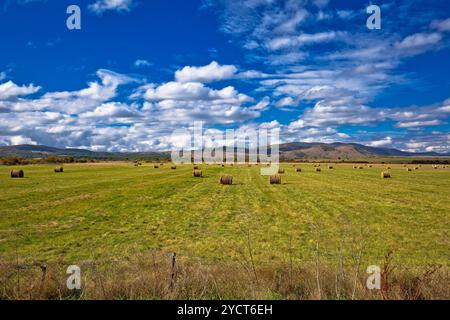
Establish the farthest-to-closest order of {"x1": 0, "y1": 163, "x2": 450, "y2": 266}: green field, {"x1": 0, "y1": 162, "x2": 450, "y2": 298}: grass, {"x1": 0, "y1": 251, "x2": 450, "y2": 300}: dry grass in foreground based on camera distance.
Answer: {"x1": 0, "y1": 163, "x2": 450, "y2": 266}: green field
{"x1": 0, "y1": 162, "x2": 450, "y2": 298}: grass
{"x1": 0, "y1": 251, "x2": 450, "y2": 300}: dry grass in foreground

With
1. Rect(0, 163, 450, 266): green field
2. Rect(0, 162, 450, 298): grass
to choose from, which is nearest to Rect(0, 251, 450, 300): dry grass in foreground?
Rect(0, 162, 450, 298): grass

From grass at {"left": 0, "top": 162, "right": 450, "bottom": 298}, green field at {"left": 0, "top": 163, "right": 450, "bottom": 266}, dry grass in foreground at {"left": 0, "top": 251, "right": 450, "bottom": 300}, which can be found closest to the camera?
dry grass in foreground at {"left": 0, "top": 251, "right": 450, "bottom": 300}

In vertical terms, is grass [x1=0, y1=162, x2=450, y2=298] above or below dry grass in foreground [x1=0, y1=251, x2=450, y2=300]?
below

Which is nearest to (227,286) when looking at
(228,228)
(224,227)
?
(228,228)

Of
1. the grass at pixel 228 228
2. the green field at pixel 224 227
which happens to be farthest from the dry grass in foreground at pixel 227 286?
the green field at pixel 224 227

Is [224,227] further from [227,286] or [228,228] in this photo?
[227,286]

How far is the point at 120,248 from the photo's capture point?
12438 millimetres

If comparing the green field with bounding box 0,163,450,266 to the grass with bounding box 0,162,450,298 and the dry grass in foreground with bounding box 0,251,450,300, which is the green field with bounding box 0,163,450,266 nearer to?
the grass with bounding box 0,162,450,298

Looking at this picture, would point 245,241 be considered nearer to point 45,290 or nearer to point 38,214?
point 45,290

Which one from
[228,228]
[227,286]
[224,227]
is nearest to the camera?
[227,286]

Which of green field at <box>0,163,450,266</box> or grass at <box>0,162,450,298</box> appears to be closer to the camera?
grass at <box>0,162,450,298</box>

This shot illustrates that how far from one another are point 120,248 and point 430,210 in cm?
1904

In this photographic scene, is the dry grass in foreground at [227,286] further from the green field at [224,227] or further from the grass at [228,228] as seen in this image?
the green field at [224,227]

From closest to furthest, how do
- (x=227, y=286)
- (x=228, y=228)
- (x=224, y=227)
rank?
1. (x=227, y=286)
2. (x=228, y=228)
3. (x=224, y=227)
